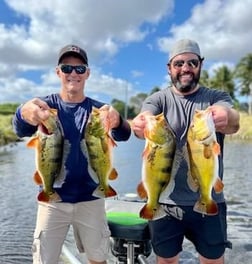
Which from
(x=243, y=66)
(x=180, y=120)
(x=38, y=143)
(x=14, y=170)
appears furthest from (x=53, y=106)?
(x=243, y=66)

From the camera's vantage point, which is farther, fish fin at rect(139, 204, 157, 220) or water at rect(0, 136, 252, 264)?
water at rect(0, 136, 252, 264)

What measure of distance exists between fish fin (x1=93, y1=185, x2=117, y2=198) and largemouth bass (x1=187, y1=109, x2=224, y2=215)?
70cm

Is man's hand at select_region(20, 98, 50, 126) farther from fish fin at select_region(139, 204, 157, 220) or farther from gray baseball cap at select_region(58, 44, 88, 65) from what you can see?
fish fin at select_region(139, 204, 157, 220)

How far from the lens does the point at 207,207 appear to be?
3.64 meters

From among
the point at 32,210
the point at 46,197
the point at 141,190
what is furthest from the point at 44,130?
the point at 32,210

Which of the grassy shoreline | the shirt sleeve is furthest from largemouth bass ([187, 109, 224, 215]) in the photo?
the grassy shoreline

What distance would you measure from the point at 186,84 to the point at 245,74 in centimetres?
6775

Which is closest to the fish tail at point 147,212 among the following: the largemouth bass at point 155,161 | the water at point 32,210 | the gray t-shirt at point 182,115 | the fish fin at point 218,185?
the largemouth bass at point 155,161

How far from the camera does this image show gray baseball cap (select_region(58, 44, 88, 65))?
13.7ft

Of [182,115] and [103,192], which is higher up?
[182,115]

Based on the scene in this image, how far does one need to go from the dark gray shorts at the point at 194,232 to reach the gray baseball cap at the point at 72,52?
1.71 metres

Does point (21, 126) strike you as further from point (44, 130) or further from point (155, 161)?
point (155, 161)

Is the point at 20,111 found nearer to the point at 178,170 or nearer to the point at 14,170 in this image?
the point at 178,170

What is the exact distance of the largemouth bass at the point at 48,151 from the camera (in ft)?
12.3
